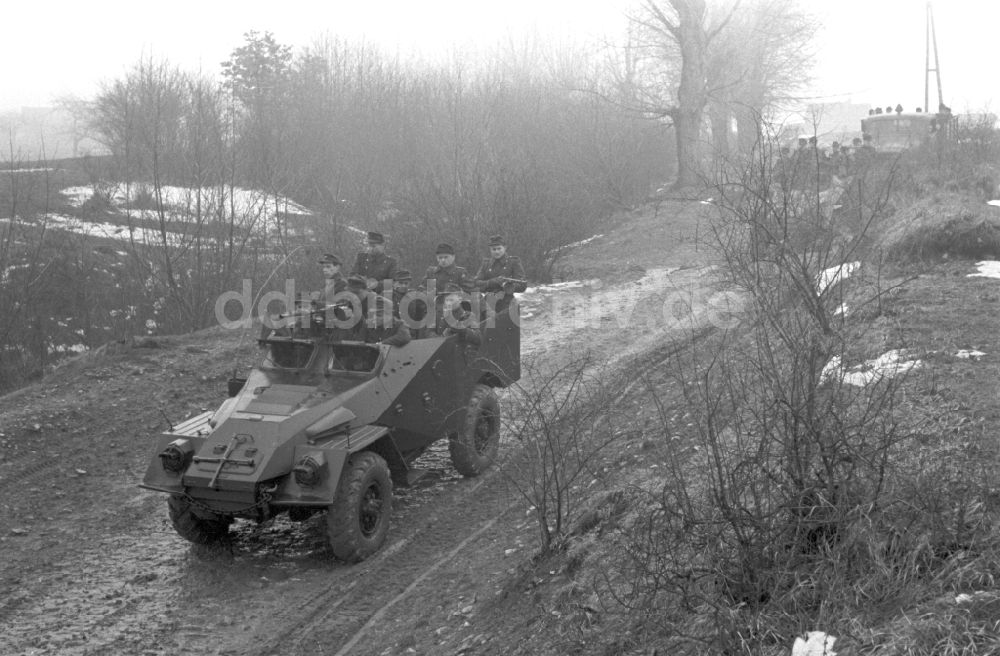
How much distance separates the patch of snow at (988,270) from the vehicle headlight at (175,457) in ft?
26.7

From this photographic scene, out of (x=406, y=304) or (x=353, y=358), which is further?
(x=406, y=304)

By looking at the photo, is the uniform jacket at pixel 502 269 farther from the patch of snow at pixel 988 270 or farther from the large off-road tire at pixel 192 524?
the patch of snow at pixel 988 270

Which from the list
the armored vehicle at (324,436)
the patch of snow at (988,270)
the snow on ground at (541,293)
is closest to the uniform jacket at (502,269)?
the armored vehicle at (324,436)

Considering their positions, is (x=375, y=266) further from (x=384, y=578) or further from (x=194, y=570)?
(x=384, y=578)

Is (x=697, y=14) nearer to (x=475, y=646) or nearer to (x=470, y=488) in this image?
(x=470, y=488)

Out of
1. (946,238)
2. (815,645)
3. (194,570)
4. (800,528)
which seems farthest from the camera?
(946,238)

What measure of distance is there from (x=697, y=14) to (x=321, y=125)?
440 inches

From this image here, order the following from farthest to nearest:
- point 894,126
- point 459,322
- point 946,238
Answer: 1. point 894,126
2. point 946,238
3. point 459,322

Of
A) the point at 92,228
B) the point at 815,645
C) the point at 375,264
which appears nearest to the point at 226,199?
the point at 92,228

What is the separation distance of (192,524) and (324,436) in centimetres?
111

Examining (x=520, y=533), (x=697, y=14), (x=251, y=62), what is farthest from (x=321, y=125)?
(x=520, y=533)

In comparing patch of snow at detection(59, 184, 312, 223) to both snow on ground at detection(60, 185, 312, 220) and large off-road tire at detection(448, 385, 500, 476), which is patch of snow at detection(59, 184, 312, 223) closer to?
snow on ground at detection(60, 185, 312, 220)

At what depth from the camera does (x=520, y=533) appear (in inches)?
282

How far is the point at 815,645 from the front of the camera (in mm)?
4023
